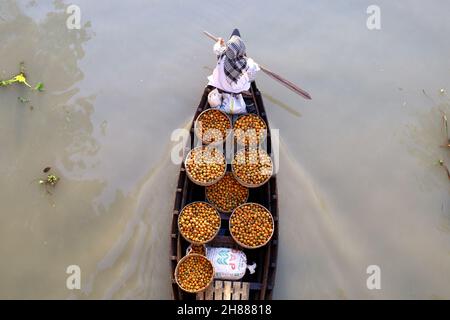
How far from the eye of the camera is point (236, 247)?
187 inches

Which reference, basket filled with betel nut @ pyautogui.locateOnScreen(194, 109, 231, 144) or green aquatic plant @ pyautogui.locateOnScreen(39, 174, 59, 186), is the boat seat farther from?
green aquatic plant @ pyautogui.locateOnScreen(39, 174, 59, 186)

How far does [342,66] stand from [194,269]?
3.36 m

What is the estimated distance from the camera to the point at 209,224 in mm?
4605

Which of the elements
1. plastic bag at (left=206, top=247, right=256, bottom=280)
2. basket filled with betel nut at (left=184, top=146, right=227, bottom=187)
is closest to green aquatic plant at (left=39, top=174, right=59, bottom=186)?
basket filled with betel nut at (left=184, top=146, right=227, bottom=187)

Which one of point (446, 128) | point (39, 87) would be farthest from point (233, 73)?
point (446, 128)

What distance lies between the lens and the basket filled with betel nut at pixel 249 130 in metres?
4.89

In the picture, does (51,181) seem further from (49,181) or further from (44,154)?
(44,154)

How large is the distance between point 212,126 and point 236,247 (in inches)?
52.4

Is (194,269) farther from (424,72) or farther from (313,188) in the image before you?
(424,72)

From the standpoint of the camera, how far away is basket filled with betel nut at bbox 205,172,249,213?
4805 mm

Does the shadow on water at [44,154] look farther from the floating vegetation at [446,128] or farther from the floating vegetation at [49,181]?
the floating vegetation at [446,128]

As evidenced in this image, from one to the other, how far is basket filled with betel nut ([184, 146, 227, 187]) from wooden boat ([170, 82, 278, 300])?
Result: 6.0 inches

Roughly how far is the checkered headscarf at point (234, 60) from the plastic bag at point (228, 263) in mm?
1809

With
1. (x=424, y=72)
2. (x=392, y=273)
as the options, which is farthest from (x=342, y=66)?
(x=392, y=273)
